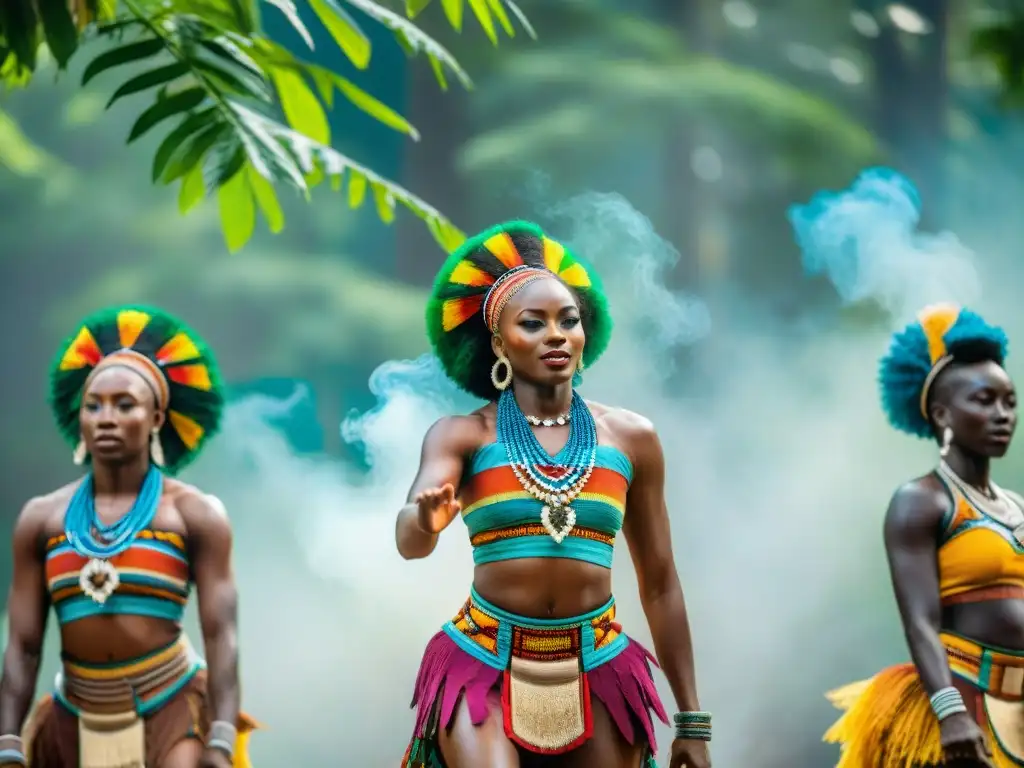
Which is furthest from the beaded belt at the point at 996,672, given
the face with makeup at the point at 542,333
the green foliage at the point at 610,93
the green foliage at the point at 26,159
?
the green foliage at the point at 26,159

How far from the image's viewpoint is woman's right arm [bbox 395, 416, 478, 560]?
3381mm

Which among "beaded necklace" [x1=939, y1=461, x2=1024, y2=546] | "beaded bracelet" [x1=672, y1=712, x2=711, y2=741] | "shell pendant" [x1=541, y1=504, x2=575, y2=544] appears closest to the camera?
"shell pendant" [x1=541, y1=504, x2=575, y2=544]

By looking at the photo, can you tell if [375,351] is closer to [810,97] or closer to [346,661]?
[346,661]

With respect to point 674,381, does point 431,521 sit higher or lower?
lower

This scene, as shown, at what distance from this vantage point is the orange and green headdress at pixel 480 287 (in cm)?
410

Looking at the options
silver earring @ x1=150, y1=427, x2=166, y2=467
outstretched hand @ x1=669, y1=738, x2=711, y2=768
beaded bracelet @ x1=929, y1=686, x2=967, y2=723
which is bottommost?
outstretched hand @ x1=669, y1=738, x2=711, y2=768

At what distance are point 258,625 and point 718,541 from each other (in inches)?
89.6

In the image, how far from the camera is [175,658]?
4500 mm

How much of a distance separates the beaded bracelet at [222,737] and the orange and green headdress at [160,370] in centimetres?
93

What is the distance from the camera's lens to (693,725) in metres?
3.88

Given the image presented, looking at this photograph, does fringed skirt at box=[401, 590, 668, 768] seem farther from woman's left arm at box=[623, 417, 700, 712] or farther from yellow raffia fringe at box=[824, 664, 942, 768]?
yellow raffia fringe at box=[824, 664, 942, 768]

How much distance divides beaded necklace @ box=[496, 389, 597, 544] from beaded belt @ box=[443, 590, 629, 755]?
0.77ft

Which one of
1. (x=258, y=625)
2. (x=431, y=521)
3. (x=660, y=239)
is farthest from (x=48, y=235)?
(x=431, y=521)

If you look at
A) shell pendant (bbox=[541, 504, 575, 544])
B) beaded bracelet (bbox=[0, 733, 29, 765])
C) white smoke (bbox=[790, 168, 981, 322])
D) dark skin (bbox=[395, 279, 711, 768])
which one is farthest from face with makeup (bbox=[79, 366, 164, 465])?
white smoke (bbox=[790, 168, 981, 322])
